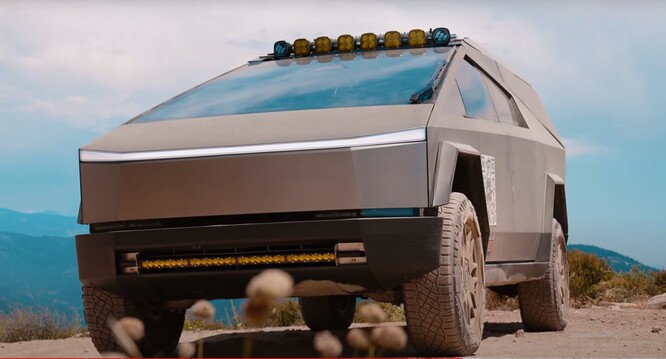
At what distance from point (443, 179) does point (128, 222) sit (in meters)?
1.60

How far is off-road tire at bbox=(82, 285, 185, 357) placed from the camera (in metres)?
5.85

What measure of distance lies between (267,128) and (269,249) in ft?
2.06

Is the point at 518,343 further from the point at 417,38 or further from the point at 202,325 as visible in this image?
the point at 202,325

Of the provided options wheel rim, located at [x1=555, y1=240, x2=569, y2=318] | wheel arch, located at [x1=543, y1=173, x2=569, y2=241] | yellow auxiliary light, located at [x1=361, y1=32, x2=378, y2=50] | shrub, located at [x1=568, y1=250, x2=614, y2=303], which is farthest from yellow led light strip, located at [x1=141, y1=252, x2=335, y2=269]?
shrub, located at [x1=568, y1=250, x2=614, y2=303]

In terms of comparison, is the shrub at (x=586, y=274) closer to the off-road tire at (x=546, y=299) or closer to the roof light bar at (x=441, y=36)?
the off-road tire at (x=546, y=299)

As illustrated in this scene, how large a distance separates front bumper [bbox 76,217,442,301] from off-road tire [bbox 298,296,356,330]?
3646mm

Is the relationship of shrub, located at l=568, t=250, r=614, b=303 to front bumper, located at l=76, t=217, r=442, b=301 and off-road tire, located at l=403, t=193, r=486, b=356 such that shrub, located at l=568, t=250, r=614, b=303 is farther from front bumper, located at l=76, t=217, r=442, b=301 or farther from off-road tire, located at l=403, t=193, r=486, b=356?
front bumper, located at l=76, t=217, r=442, b=301

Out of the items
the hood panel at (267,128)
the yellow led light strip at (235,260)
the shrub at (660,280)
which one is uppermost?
the hood panel at (267,128)

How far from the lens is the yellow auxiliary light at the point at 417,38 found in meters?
7.08

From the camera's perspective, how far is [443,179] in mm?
5305

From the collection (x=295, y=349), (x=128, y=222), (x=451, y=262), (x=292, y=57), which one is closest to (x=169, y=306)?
(x=128, y=222)

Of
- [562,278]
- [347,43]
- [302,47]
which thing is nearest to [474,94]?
[347,43]

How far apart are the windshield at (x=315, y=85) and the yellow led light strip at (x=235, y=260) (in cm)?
97

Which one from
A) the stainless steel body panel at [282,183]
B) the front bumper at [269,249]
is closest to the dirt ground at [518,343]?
the front bumper at [269,249]
